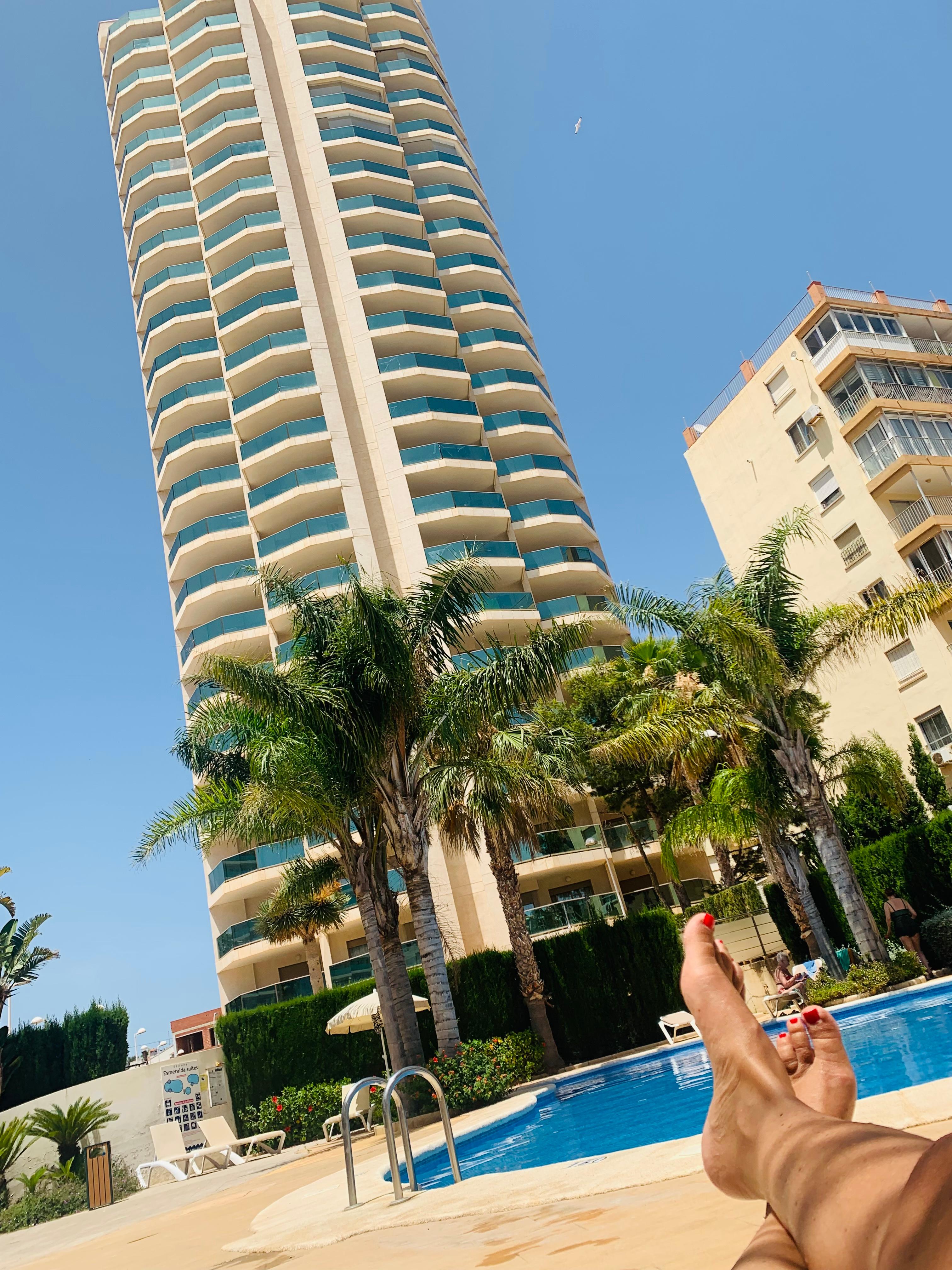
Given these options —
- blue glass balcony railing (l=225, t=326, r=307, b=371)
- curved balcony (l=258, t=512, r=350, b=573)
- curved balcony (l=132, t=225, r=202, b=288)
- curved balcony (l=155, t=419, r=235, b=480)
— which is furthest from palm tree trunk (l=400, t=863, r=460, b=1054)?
curved balcony (l=132, t=225, r=202, b=288)

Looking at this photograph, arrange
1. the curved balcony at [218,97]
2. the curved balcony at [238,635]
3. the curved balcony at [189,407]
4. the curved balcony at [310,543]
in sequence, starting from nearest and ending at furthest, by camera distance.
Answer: the curved balcony at [238,635] < the curved balcony at [310,543] < the curved balcony at [189,407] < the curved balcony at [218,97]

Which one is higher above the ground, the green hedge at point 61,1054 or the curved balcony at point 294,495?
the curved balcony at point 294,495

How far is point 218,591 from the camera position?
108ft

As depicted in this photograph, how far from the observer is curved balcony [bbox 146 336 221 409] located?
3747cm

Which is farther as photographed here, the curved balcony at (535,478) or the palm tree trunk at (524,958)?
the curved balcony at (535,478)

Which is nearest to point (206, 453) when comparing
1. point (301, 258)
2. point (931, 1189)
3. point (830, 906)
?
point (301, 258)

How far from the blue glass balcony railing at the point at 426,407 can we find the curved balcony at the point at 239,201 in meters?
11.6

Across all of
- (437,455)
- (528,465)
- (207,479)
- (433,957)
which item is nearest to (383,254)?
(437,455)

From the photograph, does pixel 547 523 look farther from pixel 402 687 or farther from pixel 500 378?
pixel 402 687

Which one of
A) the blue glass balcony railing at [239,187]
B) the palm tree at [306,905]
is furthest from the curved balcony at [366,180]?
the palm tree at [306,905]

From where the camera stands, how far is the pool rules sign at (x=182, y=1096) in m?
23.0

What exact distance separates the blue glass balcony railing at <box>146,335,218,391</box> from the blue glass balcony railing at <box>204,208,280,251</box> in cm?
402

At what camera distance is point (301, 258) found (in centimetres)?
3772

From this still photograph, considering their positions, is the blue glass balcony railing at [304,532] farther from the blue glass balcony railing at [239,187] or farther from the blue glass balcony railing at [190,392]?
the blue glass balcony railing at [239,187]
